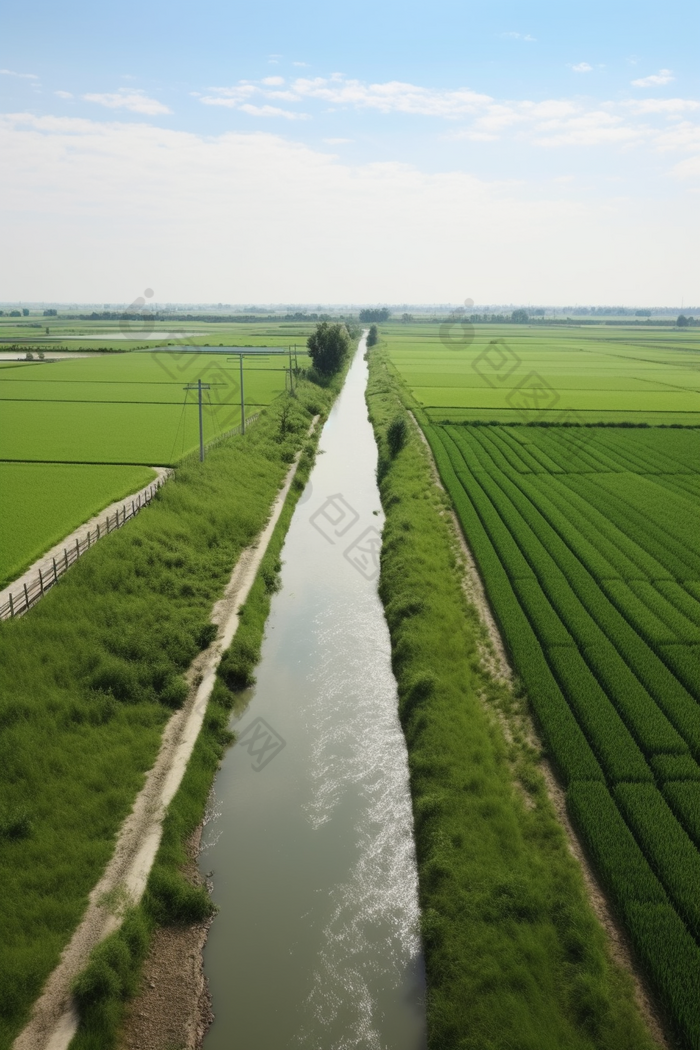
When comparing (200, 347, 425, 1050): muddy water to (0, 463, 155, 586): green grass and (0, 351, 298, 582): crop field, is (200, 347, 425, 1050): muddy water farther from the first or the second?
(0, 351, 298, 582): crop field

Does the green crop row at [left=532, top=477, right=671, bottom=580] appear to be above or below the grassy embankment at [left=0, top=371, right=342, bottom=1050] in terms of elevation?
above

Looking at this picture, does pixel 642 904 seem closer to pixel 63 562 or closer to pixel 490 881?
pixel 490 881

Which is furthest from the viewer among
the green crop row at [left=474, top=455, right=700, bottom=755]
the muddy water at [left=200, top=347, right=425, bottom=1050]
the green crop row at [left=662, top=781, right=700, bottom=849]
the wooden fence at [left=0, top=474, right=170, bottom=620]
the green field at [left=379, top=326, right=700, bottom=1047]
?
the wooden fence at [left=0, top=474, right=170, bottom=620]

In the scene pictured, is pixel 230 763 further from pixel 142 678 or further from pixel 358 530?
pixel 358 530

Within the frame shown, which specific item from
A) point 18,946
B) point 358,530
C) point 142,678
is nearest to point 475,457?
point 358,530

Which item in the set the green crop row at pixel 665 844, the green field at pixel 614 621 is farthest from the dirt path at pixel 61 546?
the green crop row at pixel 665 844


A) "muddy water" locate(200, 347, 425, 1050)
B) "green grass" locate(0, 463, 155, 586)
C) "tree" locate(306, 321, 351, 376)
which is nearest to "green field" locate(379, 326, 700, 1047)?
"muddy water" locate(200, 347, 425, 1050)

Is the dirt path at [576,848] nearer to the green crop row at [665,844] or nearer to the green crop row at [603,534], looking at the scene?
the green crop row at [665,844]
